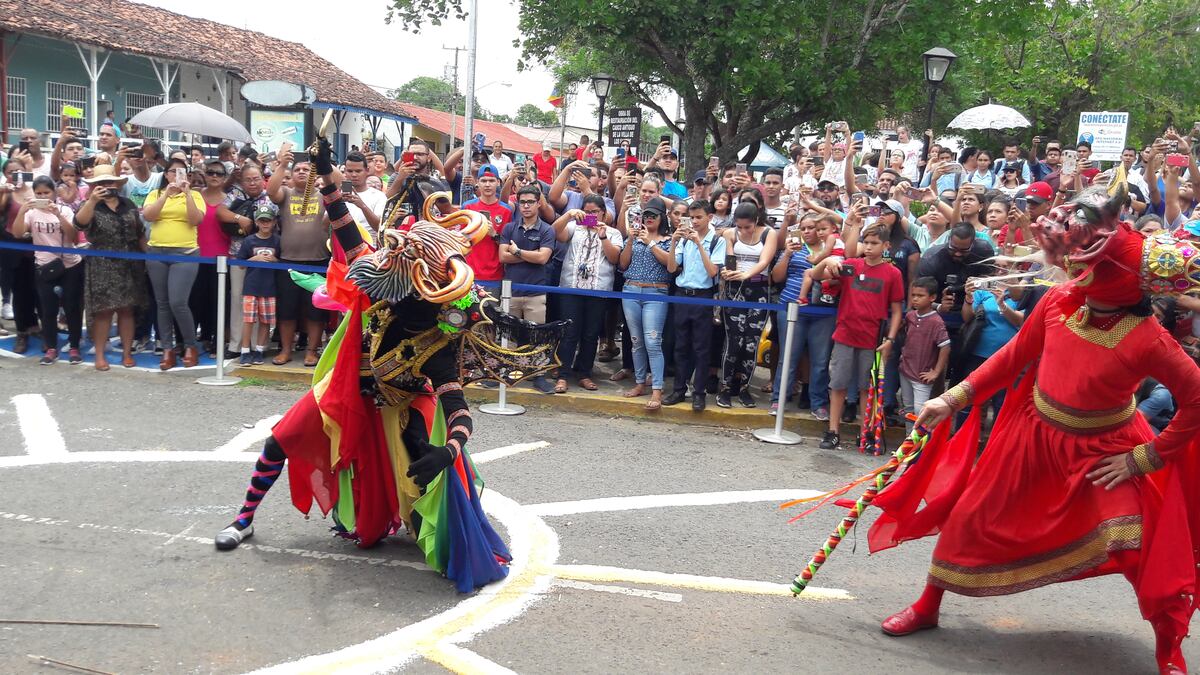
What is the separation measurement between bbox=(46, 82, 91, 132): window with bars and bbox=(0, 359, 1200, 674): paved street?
76.1 feet

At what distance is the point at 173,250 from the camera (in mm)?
9383

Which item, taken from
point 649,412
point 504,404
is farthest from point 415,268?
point 649,412

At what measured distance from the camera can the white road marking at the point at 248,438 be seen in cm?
684

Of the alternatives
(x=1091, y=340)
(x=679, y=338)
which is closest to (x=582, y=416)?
(x=679, y=338)

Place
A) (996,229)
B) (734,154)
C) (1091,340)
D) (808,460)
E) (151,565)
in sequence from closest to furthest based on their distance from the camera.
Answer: (1091,340) < (151,565) < (808,460) < (996,229) < (734,154)

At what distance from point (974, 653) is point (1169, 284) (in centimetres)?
178

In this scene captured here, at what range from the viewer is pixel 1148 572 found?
392 cm

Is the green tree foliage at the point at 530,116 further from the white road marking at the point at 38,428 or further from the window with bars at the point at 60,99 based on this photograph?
the white road marking at the point at 38,428

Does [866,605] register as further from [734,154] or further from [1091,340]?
[734,154]

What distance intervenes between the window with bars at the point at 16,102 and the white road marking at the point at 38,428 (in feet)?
67.7

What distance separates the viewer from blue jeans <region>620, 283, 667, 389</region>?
8695mm

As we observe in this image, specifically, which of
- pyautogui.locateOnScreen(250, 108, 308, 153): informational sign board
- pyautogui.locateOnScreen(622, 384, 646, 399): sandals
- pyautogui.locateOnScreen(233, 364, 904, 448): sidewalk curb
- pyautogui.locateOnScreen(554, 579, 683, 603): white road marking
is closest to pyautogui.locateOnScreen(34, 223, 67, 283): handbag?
pyautogui.locateOnScreen(233, 364, 904, 448): sidewalk curb

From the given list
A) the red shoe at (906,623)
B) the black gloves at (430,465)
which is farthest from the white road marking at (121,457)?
the red shoe at (906,623)

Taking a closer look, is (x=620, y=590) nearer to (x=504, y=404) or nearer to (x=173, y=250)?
(x=504, y=404)
